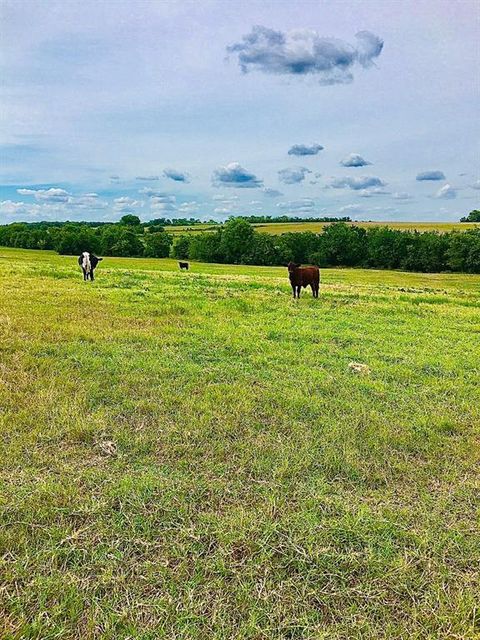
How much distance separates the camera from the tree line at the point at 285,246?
7106 cm

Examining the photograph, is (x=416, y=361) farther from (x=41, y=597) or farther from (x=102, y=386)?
(x=41, y=597)

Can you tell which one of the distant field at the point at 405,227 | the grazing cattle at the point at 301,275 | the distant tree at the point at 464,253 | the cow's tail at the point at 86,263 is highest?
the distant field at the point at 405,227

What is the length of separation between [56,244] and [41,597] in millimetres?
82328

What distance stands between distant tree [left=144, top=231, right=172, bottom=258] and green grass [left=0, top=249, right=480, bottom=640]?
7756 cm

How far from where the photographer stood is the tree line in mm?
71062

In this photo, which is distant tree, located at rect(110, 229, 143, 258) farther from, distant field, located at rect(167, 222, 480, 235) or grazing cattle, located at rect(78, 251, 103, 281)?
grazing cattle, located at rect(78, 251, 103, 281)

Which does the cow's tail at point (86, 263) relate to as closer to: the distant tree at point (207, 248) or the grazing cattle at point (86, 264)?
the grazing cattle at point (86, 264)

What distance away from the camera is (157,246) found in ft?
277

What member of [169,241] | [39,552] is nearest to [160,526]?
[39,552]

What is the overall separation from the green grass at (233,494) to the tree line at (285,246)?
228 ft

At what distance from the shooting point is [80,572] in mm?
2998

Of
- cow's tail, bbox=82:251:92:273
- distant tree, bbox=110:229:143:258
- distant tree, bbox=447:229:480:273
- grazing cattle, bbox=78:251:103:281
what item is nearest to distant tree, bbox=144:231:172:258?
distant tree, bbox=110:229:143:258

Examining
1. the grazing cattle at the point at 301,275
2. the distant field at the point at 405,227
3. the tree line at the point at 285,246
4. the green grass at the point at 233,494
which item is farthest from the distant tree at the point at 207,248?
the green grass at the point at 233,494

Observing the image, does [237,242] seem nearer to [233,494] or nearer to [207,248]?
[207,248]
